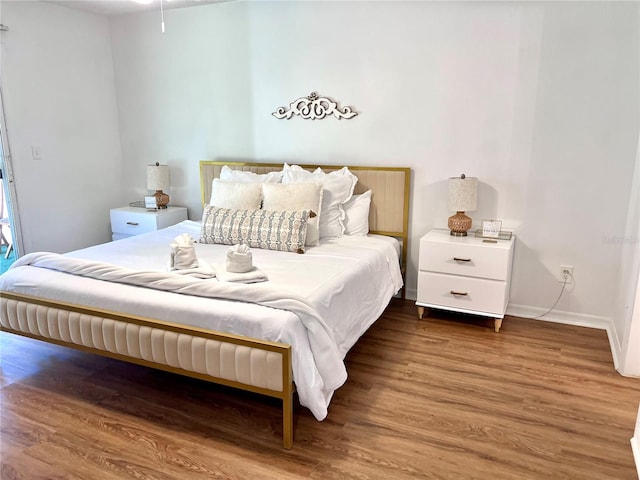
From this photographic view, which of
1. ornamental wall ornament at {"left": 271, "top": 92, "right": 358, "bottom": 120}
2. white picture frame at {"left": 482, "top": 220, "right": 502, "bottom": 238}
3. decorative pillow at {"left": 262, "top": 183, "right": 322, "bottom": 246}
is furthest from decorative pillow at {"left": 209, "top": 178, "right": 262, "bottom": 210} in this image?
white picture frame at {"left": 482, "top": 220, "right": 502, "bottom": 238}

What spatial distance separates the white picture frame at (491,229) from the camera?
3.25 m

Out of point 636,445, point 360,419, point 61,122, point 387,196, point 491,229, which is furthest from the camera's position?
point 61,122

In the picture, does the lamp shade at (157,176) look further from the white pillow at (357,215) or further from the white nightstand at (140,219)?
the white pillow at (357,215)

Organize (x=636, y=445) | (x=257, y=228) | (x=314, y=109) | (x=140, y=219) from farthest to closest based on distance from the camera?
(x=140, y=219) → (x=314, y=109) → (x=257, y=228) → (x=636, y=445)

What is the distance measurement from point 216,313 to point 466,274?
180 cm

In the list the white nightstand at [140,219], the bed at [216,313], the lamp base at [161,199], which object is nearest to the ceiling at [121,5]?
the lamp base at [161,199]

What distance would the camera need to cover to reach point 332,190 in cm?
350

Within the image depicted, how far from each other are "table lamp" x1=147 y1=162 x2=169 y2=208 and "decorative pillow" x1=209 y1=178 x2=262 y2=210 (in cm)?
100

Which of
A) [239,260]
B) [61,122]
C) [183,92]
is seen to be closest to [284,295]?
[239,260]

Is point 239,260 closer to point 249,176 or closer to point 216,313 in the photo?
point 216,313

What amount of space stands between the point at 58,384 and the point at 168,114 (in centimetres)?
268

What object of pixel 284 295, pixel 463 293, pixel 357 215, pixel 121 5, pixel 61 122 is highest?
pixel 121 5

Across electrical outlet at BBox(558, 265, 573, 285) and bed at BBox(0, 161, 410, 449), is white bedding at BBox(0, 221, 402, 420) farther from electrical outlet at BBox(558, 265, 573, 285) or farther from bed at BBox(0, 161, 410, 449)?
electrical outlet at BBox(558, 265, 573, 285)

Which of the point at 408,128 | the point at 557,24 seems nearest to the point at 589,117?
the point at 557,24
